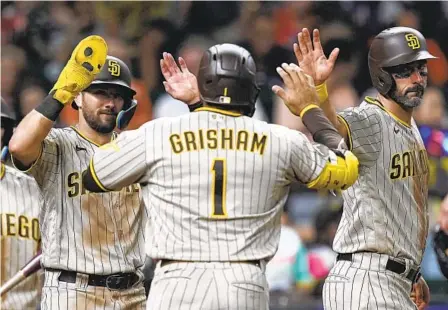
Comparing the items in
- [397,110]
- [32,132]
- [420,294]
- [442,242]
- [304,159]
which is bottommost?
[420,294]

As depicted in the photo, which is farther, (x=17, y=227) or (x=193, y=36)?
(x=193, y=36)

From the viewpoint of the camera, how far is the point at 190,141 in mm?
5391

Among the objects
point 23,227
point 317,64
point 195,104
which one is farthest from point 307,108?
point 23,227

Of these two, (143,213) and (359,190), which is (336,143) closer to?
(359,190)

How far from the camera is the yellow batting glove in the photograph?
20.1 feet

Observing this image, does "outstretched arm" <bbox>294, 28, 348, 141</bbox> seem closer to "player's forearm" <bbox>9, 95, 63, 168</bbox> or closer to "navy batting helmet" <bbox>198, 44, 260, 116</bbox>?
"navy batting helmet" <bbox>198, 44, 260, 116</bbox>

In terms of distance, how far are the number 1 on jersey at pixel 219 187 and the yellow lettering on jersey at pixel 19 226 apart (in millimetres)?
2541

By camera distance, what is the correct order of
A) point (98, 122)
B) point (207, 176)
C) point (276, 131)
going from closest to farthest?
1. point (207, 176)
2. point (276, 131)
3. point (98, 122)

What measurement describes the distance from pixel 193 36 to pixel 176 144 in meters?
7.52

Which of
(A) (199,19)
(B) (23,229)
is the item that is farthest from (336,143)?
(A) (199,19)

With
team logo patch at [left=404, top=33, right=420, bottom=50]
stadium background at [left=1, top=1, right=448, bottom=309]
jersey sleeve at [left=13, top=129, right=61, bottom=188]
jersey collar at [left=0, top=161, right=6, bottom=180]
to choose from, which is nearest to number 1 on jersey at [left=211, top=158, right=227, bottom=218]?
jersey sleeve at [left=13, top=129, right=61, bottom=188]

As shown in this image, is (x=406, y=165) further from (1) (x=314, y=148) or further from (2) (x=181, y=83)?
(2) (x=181, y=83)

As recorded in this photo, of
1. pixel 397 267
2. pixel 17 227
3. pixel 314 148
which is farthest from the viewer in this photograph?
pixel 17 227

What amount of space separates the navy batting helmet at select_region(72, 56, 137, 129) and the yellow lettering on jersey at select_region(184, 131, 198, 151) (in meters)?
1.48
